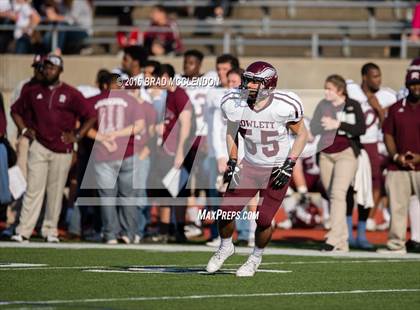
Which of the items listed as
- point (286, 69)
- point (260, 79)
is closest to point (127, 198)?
point (260, 79)

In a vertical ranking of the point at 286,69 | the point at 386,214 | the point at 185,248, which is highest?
the point at 286,69

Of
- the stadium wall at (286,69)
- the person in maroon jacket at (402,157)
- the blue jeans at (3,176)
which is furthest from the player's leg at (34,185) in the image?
the stadium wall at (286,69)

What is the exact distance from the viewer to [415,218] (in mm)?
14695

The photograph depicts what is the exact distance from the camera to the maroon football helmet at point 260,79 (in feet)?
35.8

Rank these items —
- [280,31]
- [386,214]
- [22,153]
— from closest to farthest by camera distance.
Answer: [22,153]
[386,214]
[280,31]

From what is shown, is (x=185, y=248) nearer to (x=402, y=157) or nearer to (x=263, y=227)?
(x=402, y=157)

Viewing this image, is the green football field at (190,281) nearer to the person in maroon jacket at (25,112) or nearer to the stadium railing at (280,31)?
the person in maroon jacket at (25,112)

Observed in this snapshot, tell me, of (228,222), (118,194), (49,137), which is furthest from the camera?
(118,194)

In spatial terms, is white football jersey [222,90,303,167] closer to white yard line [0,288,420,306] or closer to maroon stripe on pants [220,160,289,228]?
maroon stripe on pants [220,160,289,228]

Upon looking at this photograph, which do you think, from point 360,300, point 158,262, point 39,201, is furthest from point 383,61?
point 360,300

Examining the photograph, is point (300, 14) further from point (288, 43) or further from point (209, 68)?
point (209, 68)

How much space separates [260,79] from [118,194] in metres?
4.63

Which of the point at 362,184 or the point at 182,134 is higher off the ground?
the point at 182,134

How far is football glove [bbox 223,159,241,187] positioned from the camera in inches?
432
